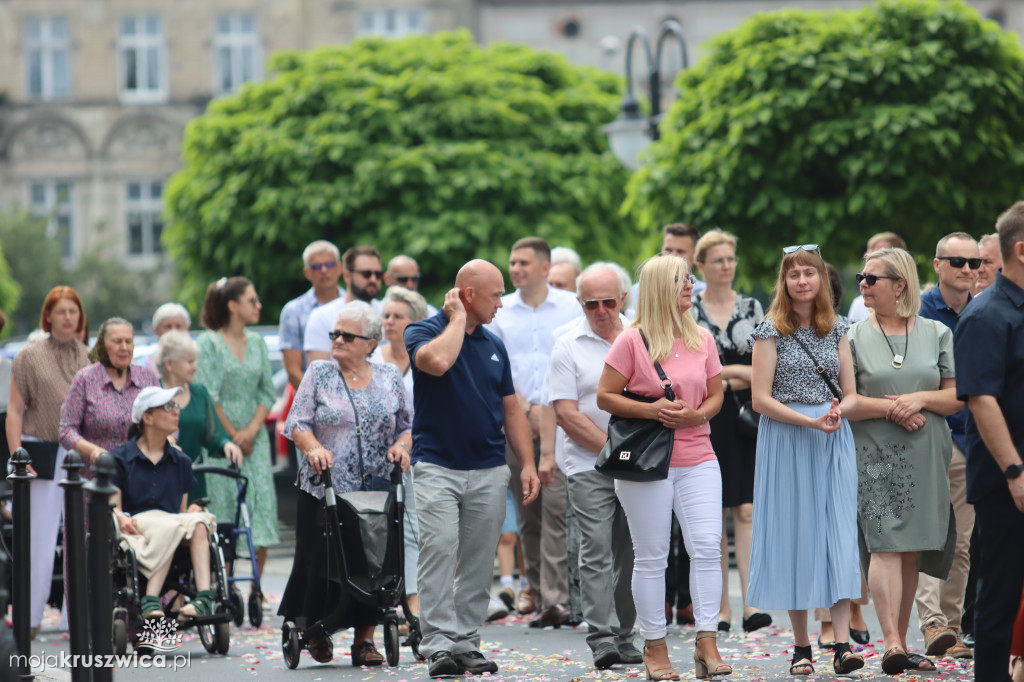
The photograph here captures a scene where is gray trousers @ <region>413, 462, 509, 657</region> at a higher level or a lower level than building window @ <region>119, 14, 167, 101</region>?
lower

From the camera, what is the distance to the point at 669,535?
738 cm

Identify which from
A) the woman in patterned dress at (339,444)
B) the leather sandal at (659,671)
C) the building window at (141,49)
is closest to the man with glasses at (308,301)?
the woman in patterned dress at (339,444)

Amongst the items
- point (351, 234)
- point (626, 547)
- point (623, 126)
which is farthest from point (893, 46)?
point (351, 234)

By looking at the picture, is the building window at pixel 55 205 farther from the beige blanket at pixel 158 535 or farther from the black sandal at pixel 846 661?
the black sandal at pixel 846 661

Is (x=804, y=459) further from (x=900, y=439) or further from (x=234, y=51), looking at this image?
(x=234, y=51)

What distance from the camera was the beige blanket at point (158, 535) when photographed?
860 centimetres

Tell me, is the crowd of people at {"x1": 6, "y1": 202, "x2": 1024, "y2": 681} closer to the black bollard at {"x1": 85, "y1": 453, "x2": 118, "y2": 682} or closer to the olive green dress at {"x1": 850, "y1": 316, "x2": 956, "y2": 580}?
the olive green dress at {"x1": 850, "y1": 316, "x2": 956, "y2": 580}

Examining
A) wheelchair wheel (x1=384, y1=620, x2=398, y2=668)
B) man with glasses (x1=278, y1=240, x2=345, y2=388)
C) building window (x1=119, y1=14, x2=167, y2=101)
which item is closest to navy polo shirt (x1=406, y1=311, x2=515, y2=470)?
wheelchair wheel (x1=384, y1=620, x2=398, y2=668)

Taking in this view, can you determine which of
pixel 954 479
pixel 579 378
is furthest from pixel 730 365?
pixel 954 479

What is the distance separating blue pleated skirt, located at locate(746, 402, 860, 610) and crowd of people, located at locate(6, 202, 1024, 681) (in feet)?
0.04

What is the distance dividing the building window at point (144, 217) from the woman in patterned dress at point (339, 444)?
40.3 metres

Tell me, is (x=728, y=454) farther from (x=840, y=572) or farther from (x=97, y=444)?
(x=97, y=444)

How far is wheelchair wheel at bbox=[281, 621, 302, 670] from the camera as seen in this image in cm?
813

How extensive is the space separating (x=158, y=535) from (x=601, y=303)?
2937mm
